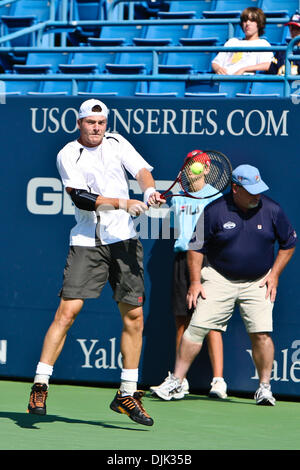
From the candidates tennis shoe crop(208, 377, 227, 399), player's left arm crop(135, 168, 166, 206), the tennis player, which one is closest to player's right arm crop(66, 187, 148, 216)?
the tennis player

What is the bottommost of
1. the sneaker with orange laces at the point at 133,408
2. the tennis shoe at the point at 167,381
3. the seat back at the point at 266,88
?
the tennis shoe at the point at 167,381

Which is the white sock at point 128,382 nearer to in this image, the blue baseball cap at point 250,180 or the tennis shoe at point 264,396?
the tennis shoe at point 264,396

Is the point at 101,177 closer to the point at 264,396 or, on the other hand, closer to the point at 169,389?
the point at 169,389

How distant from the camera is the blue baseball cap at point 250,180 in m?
7.19

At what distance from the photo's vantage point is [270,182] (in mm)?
7656

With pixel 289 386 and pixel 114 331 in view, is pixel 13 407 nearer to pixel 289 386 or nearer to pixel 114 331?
pixel 114 331

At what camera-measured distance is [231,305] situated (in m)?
7.46

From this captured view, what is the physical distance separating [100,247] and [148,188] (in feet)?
1.82

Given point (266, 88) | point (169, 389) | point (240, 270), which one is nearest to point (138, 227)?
point (240, 270)

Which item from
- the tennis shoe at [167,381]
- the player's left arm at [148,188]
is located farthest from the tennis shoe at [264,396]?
the player's left arm at [148,188]

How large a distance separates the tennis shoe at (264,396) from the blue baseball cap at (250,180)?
154 centimetres

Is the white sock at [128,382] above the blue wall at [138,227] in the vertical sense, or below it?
below

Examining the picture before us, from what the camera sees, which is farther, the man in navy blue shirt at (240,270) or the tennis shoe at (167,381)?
the tennis shoe at (167,381)

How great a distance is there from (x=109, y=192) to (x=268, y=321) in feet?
5.90
